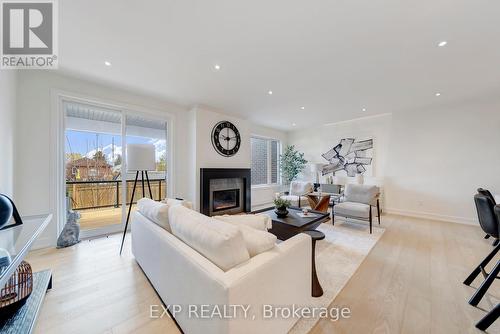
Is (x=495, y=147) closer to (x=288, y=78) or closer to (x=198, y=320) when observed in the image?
(x=288, y=78)

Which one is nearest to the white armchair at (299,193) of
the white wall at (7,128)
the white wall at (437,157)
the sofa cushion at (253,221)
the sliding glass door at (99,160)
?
the white wall at (437,157)

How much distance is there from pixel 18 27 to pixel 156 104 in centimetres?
210

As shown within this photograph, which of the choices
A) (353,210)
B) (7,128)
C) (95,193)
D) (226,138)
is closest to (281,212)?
(353,210)

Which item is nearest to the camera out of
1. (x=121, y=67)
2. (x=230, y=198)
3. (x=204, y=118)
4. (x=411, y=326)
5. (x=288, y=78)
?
(x=411, y=326)

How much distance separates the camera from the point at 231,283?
0.95 metres

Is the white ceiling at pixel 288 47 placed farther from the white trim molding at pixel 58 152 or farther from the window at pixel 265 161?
the window at pixel 265 161

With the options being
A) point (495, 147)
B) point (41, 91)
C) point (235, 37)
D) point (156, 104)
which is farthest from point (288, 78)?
point (495, 147)

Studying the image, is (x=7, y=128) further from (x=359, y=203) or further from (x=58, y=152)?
(x=359, y=203)

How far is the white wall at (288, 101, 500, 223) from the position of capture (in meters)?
3.87

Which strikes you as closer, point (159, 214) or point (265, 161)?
point (159, 214)

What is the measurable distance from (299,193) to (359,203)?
1578 millimetres

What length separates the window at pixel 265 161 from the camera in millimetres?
Answer: 6234

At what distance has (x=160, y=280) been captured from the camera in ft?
5.50

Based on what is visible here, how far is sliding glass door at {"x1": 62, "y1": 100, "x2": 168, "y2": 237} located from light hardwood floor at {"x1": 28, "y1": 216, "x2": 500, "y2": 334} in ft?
2.83
